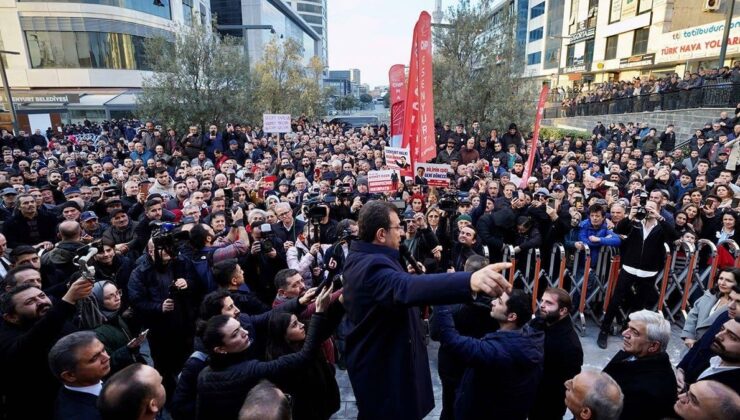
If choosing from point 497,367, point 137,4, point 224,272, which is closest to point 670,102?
point 497,367

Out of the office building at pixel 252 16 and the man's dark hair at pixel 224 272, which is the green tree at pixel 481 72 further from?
the office building at pixel 252 16

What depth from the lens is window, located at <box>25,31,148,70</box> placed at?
34062 millimetres

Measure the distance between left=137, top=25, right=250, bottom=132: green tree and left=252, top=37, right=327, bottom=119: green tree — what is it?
9.01 m

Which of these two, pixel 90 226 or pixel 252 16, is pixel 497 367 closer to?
pixel 90 226

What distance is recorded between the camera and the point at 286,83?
2992cm

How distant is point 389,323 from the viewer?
201cm

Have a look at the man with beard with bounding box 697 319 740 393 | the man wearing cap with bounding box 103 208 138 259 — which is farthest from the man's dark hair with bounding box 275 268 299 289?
the man with beard with bounding box 697 319 740 393

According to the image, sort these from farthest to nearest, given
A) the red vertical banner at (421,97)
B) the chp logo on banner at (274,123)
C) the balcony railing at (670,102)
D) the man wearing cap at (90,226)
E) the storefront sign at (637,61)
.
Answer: the storefront sign at (637,61)
the balcony railing at (670,102)
the chp logo on banner at (274,123)
the red vertical banner at (421,97)
the man wearing cap at (90,226)

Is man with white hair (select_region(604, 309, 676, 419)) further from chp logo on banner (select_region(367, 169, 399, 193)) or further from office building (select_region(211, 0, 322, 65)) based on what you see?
office building (select_region(211, 0, 322, 65))

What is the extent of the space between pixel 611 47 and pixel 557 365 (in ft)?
135

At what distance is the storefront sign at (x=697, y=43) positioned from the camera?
2333cm

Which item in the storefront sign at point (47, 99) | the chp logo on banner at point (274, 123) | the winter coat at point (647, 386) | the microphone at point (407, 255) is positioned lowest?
the winter coat at point (647, 386)

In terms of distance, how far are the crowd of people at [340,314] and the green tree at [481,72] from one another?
10419 mm

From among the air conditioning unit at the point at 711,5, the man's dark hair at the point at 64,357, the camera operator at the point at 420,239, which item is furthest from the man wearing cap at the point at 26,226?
the air conditioning unit at the point at 711,5
